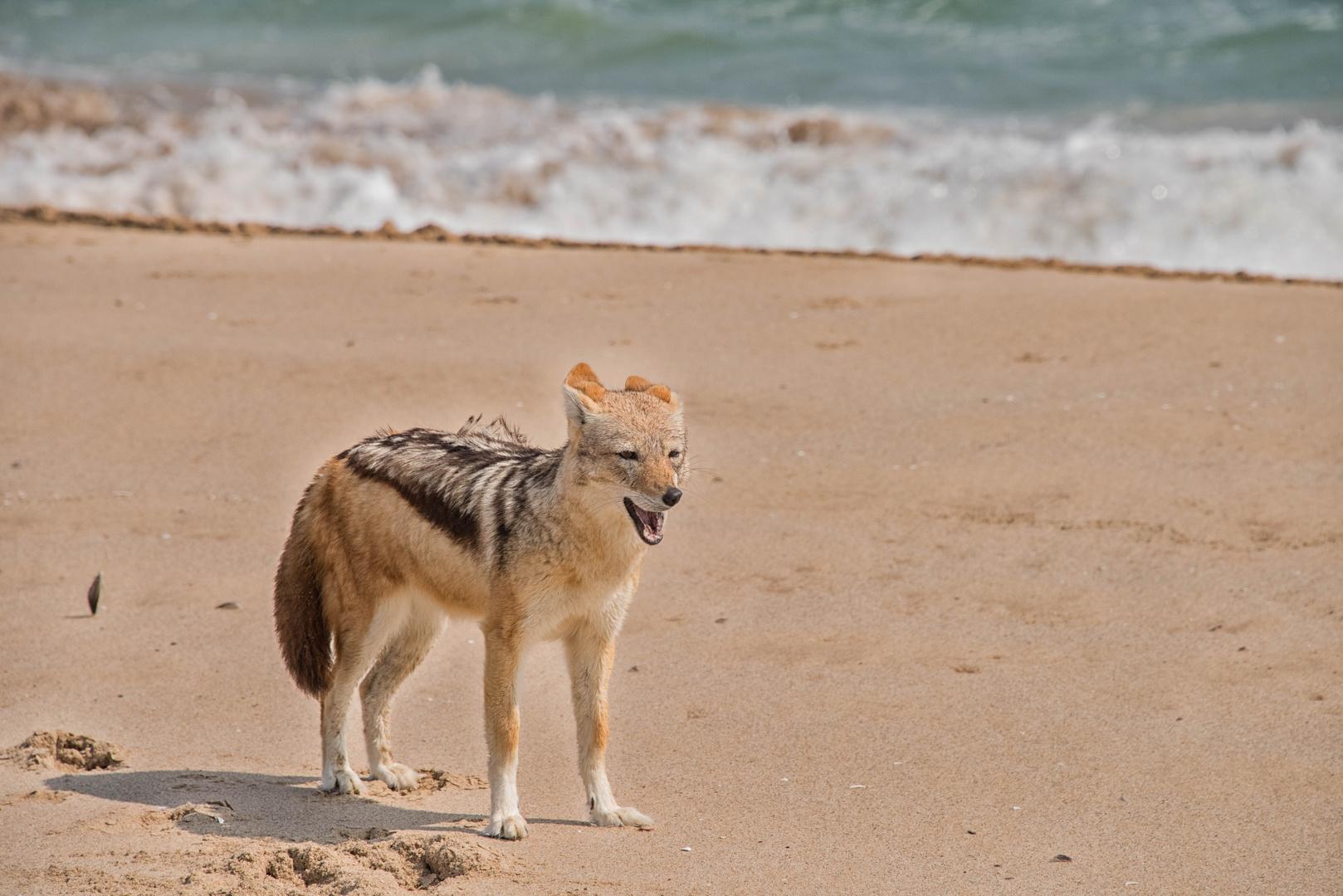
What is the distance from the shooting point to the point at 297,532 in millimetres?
5547

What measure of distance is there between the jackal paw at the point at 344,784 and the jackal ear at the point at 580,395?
1.67 metres

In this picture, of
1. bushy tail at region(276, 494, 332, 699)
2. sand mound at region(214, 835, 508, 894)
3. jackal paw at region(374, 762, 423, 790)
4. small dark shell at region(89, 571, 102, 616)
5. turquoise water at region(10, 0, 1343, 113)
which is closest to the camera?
sand mound at region(214, 835, 508, 894)

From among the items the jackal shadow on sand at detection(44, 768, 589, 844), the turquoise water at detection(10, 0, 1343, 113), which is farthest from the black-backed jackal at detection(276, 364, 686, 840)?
the turquoise water at detection(10, 0, 1343, 113)

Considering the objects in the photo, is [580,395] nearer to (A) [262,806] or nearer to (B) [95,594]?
(A) [262,806]

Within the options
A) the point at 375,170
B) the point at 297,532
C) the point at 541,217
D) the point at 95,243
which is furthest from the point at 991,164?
the point at 297,532

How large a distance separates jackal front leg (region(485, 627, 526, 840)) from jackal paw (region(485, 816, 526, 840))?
10mm

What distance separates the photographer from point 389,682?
5484 millimetres

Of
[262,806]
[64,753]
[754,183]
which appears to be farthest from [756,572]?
[754,183]

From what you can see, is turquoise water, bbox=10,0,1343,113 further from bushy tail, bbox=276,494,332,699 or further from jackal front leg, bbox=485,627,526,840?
jackal front leg, bbox=485,627,526,840

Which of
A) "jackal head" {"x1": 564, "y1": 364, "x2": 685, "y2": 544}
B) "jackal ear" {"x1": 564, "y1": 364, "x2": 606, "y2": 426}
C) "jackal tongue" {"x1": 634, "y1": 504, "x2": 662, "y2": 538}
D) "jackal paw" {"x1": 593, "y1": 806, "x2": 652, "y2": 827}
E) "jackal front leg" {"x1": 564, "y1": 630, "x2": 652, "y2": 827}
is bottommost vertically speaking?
"jackal paw" {"x1": 593, "y1": 806, "x2": 652, "y2": 827}

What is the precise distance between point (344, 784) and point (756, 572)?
2.62 meters

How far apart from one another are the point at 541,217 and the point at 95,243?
516 centimetres

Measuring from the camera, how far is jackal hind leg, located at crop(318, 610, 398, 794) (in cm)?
519

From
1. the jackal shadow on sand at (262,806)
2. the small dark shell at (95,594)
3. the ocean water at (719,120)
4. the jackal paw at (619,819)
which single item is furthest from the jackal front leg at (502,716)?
the ocean water at (719,120)
